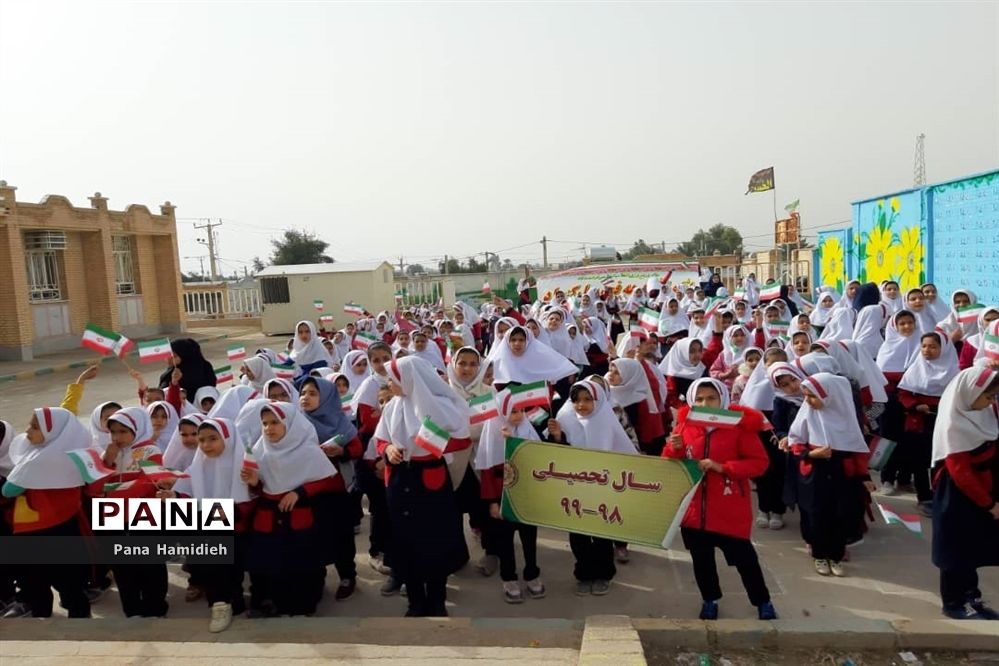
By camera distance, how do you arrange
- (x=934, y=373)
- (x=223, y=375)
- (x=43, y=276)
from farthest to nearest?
(x=43, y=276) < (x=223, y=375) < (x=934, y=373)

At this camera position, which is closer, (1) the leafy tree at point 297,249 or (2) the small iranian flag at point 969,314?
(2) the small iranian flag at point 969,314

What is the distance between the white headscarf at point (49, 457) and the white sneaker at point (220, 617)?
1038mm

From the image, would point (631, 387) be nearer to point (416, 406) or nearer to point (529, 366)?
point (529, 366)

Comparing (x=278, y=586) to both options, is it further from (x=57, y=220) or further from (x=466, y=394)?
(x=57, y=220)

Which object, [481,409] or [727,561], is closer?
[727,561]

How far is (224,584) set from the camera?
3.91 metres

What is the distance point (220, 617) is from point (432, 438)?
1.44m

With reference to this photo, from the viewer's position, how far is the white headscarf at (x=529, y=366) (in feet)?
19.4

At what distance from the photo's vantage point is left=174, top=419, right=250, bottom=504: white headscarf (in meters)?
3.73

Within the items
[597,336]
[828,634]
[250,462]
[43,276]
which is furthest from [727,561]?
[43,276]

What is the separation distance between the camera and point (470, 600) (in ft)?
13.6

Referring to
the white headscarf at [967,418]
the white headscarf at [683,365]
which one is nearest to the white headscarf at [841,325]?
the white headscarf at [683,365]

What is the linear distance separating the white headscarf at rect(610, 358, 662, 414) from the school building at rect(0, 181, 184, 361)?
18796 mm

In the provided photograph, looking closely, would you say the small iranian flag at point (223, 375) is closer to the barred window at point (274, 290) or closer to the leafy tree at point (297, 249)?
the barred window at point (274, 290)
